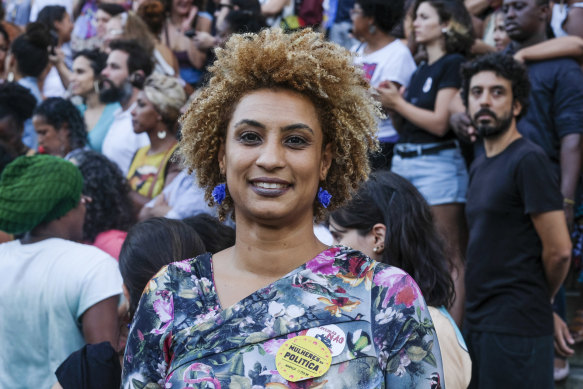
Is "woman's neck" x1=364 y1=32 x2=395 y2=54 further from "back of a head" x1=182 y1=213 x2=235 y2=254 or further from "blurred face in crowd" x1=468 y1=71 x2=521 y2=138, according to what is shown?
"back of a head" x1=182 y1=213 x2=235 y2=254

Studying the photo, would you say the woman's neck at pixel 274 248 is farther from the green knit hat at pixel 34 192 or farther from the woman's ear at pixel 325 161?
the green knit hat at pixel 34 192

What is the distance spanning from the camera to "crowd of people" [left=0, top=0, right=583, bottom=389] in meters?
2.05

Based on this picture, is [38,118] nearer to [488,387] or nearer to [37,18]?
[37,18]

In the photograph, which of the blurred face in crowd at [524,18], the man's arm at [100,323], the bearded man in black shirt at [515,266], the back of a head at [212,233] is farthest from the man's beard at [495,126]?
the man's arm at [100,323]

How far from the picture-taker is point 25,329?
3547mm

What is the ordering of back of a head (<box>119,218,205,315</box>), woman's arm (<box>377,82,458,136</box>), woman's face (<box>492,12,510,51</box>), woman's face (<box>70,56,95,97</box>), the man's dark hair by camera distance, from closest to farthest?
back of a head (<box>119,218,205,315</box>), woman's arm (<box>377,82,458,136</box>), woman's face (<box>492,12,510,51</box>), the man's dark hair, woman's face (<box>70,56,95,97</box>)

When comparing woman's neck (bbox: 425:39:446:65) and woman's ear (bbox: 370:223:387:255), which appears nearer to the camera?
woman's ear (bbox: 370:223:387:255)

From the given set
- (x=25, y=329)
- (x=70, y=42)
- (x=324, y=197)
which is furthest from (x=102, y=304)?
(x=70, y=42)

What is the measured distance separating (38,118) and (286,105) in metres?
5.00

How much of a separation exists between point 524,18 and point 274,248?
3773 millimetres

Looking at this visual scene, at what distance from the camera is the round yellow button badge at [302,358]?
192 cm

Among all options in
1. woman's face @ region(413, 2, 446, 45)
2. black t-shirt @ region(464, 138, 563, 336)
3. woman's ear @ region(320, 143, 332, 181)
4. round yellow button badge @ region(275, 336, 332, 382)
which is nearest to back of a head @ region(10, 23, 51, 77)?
woman's face @ region(413, 2, 446, 45)

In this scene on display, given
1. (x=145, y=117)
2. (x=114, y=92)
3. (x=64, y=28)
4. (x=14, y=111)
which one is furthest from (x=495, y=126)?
(x=64, y=28)

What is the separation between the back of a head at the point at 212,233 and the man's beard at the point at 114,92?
4014mm
